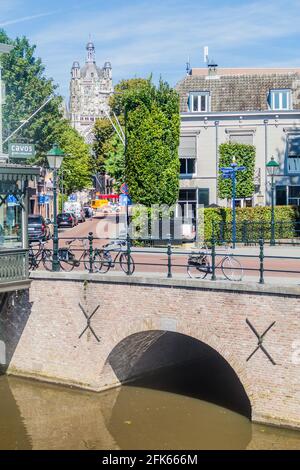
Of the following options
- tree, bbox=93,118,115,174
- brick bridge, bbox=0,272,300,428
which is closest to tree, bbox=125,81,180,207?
brick bridge, bbox=0,272,300,428

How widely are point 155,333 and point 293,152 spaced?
26746mm

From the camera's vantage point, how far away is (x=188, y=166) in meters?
43.3

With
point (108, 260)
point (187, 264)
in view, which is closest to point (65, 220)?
point (187, 264)

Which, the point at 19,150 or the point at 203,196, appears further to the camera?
the point at 203,196

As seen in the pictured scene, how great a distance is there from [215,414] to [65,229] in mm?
36756

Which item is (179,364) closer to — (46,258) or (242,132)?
(46,258)

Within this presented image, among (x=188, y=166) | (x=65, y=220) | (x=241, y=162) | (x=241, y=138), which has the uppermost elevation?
(x=241, y=138)

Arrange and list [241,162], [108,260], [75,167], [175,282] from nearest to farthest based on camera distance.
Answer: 1. [175,282]
2. [108,260]
3. [241,162]
4. [75,167]

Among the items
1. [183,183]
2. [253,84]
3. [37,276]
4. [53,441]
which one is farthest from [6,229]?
[253,84]

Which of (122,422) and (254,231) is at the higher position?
(254,231)

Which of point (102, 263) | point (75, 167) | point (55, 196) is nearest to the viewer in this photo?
point (102, 263)

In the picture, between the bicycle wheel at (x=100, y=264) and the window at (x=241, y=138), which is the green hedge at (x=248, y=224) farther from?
the bicycle wheel at (x=100, y=264)

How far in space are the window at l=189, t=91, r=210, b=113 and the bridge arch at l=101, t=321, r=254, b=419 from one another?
951 inches

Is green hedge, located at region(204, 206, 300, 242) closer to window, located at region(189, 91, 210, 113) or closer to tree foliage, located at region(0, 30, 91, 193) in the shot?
window, located at region(189, 91, 210, 113)
